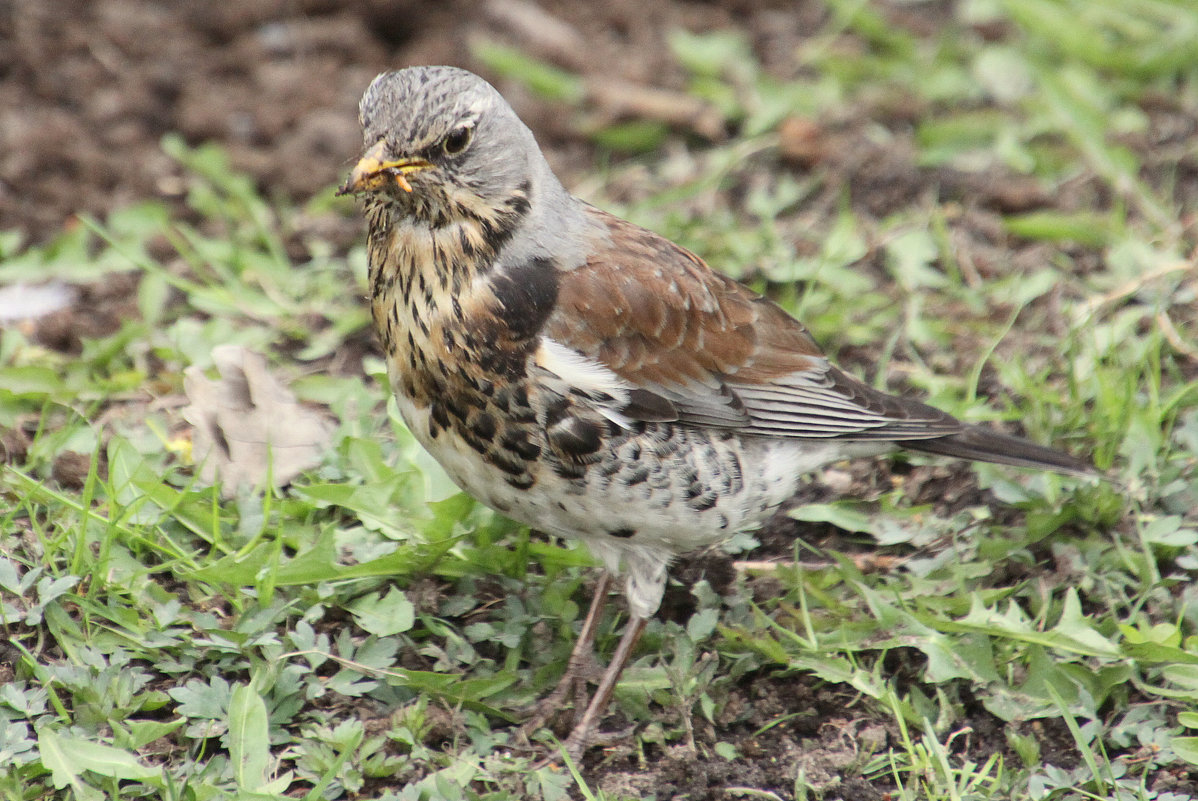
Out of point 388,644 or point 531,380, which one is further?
point 388,644

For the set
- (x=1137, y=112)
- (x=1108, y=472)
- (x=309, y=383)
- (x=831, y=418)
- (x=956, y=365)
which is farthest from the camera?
(x=1137, y=112)

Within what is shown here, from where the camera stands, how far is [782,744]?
3.89m

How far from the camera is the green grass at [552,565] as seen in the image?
368cm

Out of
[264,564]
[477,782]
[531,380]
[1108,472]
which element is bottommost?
[477,782]

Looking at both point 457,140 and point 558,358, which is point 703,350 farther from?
point 457,140

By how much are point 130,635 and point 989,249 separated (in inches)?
160

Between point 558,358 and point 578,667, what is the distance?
3.34 feet

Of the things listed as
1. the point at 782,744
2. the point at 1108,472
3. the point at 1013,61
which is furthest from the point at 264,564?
the point at 1013,61

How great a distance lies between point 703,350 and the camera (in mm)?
4098

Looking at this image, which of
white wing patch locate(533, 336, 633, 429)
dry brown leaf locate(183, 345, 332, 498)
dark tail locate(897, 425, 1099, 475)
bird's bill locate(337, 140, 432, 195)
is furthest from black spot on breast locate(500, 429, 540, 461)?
dark tail locate(897, 425, 1099, 475)

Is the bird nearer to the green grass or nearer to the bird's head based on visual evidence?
the bird's head

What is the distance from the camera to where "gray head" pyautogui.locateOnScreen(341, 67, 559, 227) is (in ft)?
11.7

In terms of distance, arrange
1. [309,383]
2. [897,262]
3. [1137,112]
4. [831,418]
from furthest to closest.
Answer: [1137,112], [897,262], [309,383], [831,418]

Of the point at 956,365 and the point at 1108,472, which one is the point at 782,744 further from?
the point at 956,365
